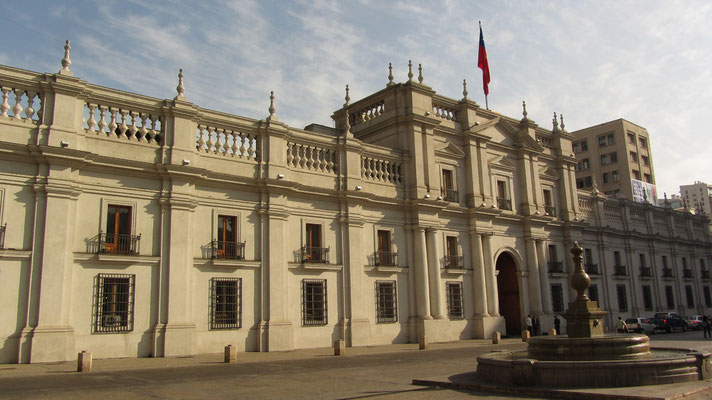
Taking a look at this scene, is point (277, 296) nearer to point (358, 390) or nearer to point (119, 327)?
point (119, 327)

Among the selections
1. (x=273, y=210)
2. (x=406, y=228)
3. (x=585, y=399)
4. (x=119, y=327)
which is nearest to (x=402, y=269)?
(x=406, y=228)

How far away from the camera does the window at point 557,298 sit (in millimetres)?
38812

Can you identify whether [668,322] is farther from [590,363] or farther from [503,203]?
[590,363]

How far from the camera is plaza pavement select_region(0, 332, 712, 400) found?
39.7 ft

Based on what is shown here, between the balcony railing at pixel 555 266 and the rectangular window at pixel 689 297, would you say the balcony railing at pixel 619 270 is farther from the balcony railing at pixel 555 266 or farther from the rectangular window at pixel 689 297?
the rectangular window at pixel 689 297

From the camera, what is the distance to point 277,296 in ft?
82.3

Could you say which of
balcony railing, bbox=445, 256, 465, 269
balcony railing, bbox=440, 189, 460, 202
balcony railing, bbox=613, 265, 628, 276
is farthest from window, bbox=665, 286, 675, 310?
balcony railing, bbox=440, 189, 460, 202

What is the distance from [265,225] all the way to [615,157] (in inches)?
2444

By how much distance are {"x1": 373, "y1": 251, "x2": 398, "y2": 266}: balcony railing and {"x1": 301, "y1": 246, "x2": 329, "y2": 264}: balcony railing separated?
2920 mm

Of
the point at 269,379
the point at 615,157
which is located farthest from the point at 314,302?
the point at 615,157

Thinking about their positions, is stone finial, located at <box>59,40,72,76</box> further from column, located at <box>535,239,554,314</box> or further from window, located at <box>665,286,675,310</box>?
window, located at <box>665,286,675,310</box>

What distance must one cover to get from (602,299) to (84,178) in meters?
36.1

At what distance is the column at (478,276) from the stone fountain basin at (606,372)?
20.3m

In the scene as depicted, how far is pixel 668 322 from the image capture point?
1642 inches
